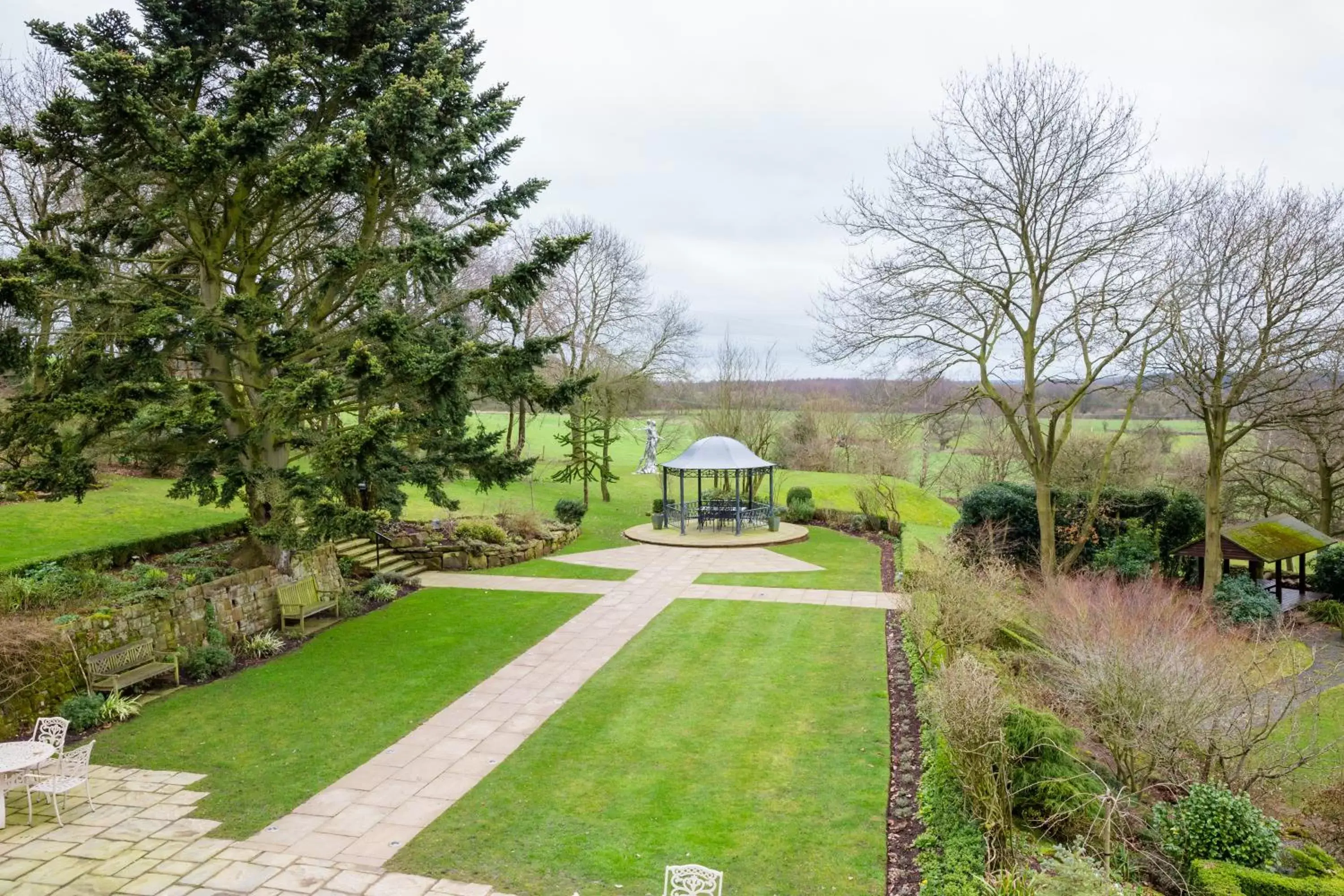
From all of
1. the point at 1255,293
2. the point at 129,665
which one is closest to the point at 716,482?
the point at 1255,293

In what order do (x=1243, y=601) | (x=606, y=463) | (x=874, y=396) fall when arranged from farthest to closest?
1. (x=606, y=463)
2. (x=874, y=396)
3. (x=1243, y=601)

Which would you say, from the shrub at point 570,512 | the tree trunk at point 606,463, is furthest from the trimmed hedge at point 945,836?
the tree trunk at point 606,463

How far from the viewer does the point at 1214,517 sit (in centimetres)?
1672

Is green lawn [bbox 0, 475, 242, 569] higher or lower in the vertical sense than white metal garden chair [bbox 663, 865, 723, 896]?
higher

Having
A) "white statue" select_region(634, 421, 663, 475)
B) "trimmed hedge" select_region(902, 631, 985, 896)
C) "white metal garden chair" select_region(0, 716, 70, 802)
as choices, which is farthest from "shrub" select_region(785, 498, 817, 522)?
"white metal garden chair" select_region(0, 716, 70, 802)

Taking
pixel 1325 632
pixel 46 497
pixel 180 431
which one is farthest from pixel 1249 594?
pixel 46 497

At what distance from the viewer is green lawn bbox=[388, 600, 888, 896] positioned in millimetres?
6375

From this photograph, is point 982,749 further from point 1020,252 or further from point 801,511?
point 801,511

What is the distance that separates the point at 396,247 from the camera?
1316 centimetres

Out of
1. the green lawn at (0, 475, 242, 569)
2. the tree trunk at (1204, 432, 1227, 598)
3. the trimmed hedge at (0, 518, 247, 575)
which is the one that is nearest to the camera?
the trimmed hedge at (0, 518, 247, 575)

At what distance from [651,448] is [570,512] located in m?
11.7

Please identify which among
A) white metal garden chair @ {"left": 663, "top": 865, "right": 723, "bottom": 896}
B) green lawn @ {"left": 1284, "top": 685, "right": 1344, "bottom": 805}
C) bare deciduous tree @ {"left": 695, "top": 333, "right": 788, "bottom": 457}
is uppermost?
bare deciduous tree @ {"left": 695, "top": 333, "right": 788, "bottom": 457}

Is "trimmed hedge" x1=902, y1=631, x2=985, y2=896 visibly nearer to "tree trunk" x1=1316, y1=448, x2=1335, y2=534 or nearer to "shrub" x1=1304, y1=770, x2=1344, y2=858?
"shrub" x1=1304, y1=770, x2=1344, y2=858

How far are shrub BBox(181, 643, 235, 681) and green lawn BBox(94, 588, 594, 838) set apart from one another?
1.02ft
